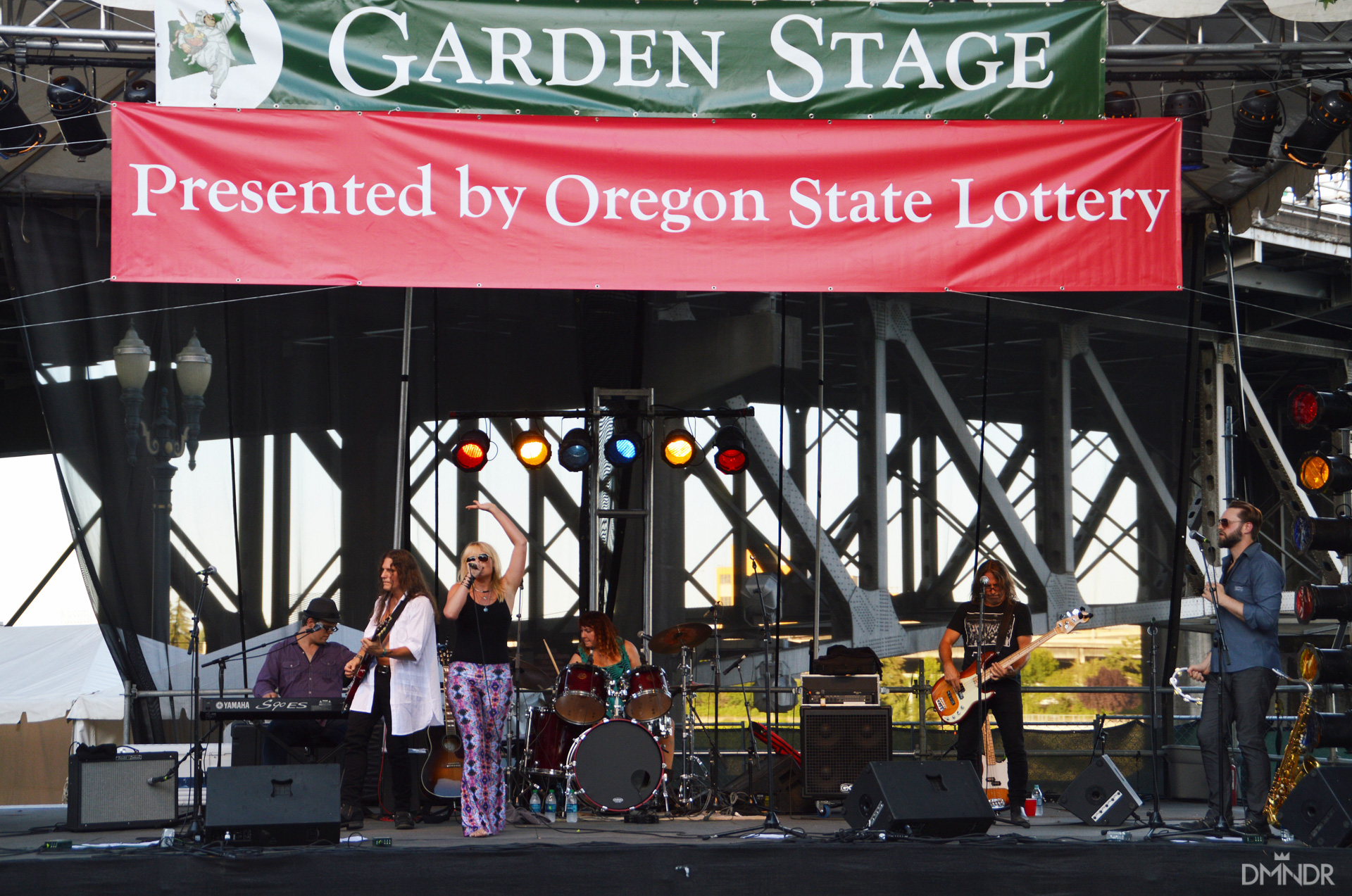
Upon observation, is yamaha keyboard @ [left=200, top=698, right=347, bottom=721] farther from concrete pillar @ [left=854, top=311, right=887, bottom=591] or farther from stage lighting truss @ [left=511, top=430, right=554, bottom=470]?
concrete pillar @ [left=854, top=311, right=887, bottom=591]

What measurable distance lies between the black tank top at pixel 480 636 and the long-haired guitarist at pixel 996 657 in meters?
3.01

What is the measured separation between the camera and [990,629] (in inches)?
351

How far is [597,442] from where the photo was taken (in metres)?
10.7

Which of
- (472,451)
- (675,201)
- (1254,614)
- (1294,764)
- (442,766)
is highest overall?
(675,201)

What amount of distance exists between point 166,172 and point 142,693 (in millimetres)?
4820

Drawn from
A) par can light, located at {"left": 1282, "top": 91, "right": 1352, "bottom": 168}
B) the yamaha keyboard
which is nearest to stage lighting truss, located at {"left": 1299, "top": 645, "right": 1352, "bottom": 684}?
par can light, located at {"left": 1282, "top": 91, "right": 1352, "bottom": 168}

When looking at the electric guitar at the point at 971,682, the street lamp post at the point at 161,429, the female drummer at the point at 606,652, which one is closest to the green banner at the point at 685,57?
the electric guitar at the point at 971,682

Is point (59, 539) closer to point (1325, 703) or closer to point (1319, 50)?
point (1319, 50)

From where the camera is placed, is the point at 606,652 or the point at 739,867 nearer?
the point at 739,867

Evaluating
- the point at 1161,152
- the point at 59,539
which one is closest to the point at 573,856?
the point at 1161,152

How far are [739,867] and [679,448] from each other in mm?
4462

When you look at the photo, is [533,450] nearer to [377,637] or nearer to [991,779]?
[377,637]

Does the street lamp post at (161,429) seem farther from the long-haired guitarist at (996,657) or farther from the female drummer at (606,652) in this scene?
the long-haired guitarist at (996,657)

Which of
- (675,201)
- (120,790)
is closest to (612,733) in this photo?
(120,790)
